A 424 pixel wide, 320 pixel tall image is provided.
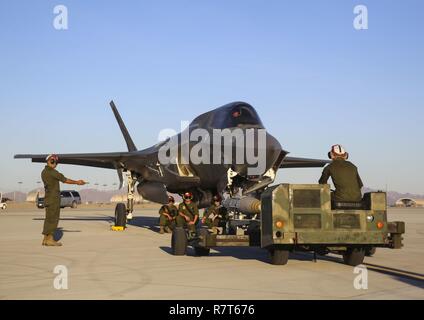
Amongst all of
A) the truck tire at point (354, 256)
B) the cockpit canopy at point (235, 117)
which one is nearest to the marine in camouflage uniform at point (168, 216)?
the cockpit canopy at point (235, 117)

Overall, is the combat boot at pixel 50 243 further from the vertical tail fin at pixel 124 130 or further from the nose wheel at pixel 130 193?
the vertical tail fin at pixel 124 130

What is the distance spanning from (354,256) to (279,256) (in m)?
1.39

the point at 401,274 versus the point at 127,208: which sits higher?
the point at 401,274

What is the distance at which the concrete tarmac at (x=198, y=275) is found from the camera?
630cm

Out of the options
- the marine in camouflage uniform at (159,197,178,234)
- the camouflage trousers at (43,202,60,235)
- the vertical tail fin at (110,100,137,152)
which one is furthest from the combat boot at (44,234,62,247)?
the vertical tail fin at (110,100,137,152)

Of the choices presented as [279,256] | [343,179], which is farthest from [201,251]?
[343,179]

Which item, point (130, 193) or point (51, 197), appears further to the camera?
point (130, 193)

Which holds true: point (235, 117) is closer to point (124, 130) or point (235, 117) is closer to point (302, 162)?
point (302, 162)

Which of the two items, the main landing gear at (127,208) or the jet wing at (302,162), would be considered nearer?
the main landing gear at (127,208)

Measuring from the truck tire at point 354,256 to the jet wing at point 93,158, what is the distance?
40.7 ft

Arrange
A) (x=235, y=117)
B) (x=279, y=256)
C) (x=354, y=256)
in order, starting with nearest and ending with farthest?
(x=279, y=256), (x=354, y=256), (x=235, y=117)

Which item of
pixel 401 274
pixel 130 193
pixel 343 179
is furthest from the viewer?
pixel 130 193

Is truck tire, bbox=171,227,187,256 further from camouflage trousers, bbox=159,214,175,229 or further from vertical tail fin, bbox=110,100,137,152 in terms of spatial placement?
vertical tail fin, bbox=110,100,137,152

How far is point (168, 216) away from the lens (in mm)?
18609
